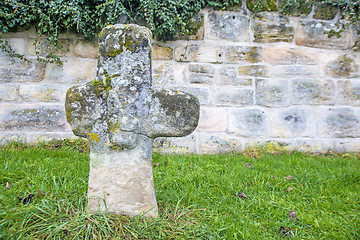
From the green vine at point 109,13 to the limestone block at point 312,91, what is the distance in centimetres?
104

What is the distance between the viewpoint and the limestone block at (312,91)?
3.94m

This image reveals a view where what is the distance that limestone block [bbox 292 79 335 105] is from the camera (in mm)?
3939

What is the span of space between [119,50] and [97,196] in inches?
40.9

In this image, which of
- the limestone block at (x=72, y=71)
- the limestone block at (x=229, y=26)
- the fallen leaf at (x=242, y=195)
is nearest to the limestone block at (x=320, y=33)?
the limestone block at (x=229, y=26)

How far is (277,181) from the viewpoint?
8.82 ft

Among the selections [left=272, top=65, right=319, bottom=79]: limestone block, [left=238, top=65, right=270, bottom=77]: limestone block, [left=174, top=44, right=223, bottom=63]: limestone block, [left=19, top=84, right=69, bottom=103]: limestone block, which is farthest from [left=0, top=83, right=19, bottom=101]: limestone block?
[left=272, top=65, right=319, bottom=79]: limestone block

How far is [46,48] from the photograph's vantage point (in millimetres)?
3689

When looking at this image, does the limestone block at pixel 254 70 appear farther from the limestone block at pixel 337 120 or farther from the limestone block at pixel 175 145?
the limestone block at pixel 175 145

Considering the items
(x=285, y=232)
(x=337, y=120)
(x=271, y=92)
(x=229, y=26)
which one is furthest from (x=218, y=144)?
(x=285, y=232)

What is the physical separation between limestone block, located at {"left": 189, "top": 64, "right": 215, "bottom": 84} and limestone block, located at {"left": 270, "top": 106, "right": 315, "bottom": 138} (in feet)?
3.75

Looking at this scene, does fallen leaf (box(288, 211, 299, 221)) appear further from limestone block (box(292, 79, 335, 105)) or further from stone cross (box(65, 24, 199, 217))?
limestone block (box(292, 79, 335, 105))

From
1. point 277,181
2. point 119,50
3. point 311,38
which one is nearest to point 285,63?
point 311,38

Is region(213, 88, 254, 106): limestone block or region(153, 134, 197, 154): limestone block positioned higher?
region(213, 88, 254, 106): limestone block

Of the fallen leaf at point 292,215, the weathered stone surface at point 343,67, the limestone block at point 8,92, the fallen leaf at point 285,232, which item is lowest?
the fallen leaf at point 285,232
